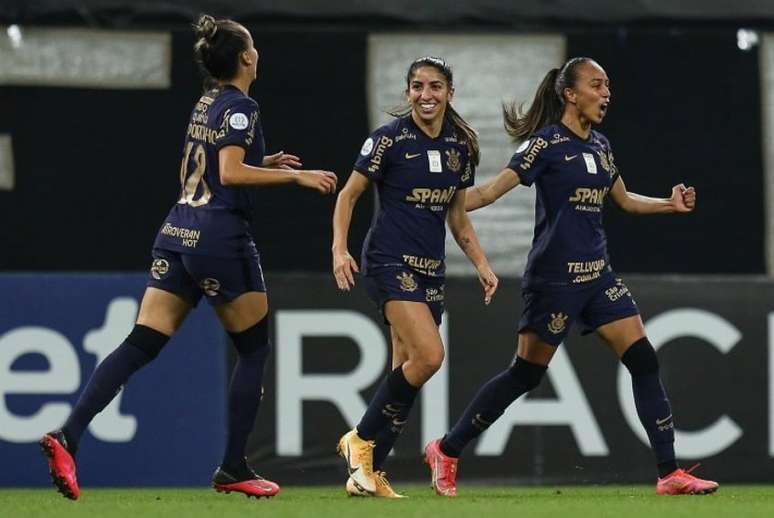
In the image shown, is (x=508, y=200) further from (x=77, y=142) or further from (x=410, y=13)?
(x=77, y=142)

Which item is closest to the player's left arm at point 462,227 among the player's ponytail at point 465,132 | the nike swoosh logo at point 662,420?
the player's ponytail at point 465,132

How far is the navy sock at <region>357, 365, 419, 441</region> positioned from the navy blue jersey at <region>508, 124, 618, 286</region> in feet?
2.57

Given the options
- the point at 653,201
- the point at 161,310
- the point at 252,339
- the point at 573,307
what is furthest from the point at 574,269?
the point at 161,310

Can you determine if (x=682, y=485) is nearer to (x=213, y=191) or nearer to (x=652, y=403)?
(x=652, y=403)

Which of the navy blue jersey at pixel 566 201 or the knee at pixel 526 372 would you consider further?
the knee at pixel 526 372

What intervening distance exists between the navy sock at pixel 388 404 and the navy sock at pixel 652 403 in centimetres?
101

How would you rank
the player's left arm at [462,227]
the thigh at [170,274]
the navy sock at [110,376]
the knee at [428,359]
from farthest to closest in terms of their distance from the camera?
the player's left arm at [462,227], the knee at [428,359], the thigh at [170,274], the navy sock at [110,376]

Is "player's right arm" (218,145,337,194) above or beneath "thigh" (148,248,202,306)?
above

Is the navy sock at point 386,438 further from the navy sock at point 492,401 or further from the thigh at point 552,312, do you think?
the thigh at point 552,312

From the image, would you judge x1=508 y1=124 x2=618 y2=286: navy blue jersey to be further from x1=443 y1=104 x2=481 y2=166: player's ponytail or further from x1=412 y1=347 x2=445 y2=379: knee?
x1=412 y1=347 x2=445 y2=379: knee

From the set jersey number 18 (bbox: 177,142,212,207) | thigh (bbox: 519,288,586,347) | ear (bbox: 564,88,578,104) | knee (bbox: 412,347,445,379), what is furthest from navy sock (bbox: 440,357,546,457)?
jersey number 18 (bbox: 177,142,212,207)

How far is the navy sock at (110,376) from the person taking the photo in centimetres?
788

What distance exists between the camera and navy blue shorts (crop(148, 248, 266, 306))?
8.05 metres

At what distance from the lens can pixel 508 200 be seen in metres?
10.7
